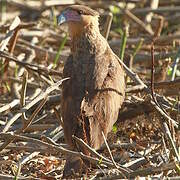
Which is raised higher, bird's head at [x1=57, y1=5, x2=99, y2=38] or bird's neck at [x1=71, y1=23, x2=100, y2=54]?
bird's head at [x1=57, y1=5, x2=99, y2=38]

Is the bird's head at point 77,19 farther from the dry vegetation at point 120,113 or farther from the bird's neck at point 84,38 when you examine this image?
the dry vegetation at point 120,113

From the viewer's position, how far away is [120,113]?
Result: 5.76m

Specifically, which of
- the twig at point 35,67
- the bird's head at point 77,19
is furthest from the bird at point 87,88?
the twig at point 35,67

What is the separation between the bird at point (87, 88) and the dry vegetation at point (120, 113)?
0.15 m

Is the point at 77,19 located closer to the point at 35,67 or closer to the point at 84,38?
the point at 84,38

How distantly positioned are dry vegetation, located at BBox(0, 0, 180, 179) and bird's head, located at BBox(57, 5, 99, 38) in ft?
1.67

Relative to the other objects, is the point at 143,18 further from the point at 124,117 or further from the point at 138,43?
the point at 124,117

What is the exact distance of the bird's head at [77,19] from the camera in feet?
17.7

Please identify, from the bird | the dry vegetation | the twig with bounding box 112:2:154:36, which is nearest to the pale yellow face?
the bird

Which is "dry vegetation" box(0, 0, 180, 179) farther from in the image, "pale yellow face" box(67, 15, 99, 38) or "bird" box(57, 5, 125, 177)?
"pale yellow face" box(67, 15, 99, 38)

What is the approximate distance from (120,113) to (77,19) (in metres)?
0.89

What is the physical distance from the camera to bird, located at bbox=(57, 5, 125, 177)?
4828 millimetres

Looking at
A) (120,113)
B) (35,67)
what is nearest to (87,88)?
(120,113)

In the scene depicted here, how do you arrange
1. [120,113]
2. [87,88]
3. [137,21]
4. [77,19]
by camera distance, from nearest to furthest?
1. [87,88]
2. [77,19]
3. [120,113]
4. [137,21]
